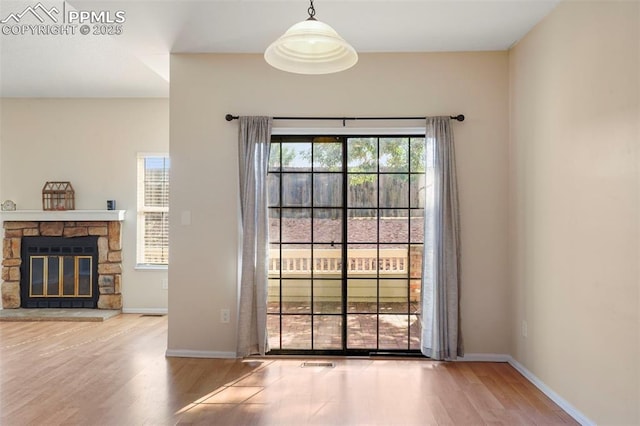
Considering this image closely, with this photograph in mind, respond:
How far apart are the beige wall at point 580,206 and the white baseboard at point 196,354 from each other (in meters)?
2.64

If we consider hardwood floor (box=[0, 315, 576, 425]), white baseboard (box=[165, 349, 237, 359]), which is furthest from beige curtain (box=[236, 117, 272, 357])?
hardwood floor (box=[0, 315, 576, 425])

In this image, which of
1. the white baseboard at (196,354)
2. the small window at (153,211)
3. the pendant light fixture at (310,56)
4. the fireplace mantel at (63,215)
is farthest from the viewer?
the small window at (153,211)

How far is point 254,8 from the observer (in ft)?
9.67

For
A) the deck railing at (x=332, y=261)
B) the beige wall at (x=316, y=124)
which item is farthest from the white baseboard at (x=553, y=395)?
the deck railing at (x=332, y=261)

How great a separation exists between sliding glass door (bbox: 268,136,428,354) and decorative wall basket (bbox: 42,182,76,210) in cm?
336

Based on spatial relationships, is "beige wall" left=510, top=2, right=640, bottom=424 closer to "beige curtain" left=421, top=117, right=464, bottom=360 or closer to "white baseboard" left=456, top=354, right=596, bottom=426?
"white baseboard" left=456, top=354, right=596, bottom=426

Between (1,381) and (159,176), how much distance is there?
3.01m

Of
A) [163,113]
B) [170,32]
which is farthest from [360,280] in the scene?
[163,113]

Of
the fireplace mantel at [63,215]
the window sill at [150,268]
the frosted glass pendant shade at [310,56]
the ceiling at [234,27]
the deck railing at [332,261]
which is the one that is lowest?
the window sill at [150,268]

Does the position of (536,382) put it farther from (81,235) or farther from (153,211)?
(81,235)

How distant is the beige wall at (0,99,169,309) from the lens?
543 cm

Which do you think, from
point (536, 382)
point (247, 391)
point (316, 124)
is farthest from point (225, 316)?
point (536, 382)

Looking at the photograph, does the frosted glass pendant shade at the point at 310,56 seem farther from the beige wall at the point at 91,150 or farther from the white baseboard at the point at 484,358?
the beige wall at the point at 91,150

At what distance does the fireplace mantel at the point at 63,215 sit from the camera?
211 inches
